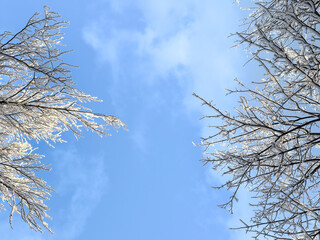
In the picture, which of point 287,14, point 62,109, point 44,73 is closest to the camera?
point 287,14

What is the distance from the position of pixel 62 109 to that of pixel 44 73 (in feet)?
3.31

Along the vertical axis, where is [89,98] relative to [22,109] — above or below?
above

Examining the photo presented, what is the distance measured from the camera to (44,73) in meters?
5.49

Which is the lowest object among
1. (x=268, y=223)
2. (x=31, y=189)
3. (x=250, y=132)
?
(x=31, y=189)

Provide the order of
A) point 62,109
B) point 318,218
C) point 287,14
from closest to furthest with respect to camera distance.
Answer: point 287,14
point 318,218
point 62,109

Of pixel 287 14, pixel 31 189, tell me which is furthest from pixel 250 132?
pixel 31 189

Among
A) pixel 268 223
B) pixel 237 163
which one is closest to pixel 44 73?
pixel 237 163

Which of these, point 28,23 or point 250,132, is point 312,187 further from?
point 28,23

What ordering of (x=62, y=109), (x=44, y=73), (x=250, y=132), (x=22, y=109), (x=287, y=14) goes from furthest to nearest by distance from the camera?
(x=62, y=109) < (x=22, y=109) < (x=44, y=73) < (x=250, y=132) < (x=287, y=14)

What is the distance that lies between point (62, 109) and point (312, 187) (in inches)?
194

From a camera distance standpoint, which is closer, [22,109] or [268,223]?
[268,223]

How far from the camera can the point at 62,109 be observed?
6285 mm

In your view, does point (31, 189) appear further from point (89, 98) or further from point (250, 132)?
point (250, 132)

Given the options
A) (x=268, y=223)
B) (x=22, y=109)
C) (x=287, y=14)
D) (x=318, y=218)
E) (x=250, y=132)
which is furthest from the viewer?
(x=22, y=109)
